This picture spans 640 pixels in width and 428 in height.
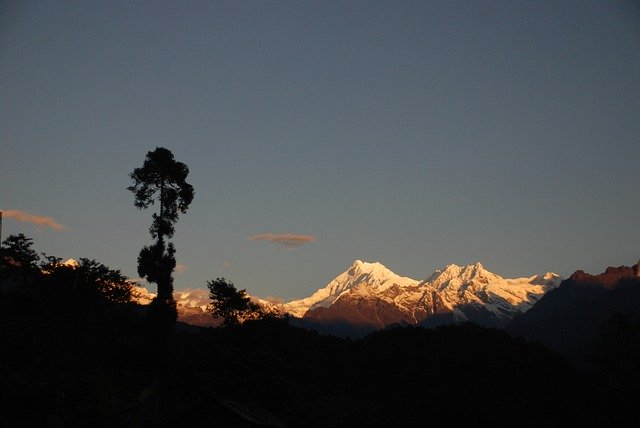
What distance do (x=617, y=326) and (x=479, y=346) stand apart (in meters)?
12.0

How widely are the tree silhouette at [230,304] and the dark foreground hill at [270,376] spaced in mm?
2332

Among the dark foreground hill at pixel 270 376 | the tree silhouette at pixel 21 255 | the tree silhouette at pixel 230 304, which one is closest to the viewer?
the dark foreground hill at pixel 270 376

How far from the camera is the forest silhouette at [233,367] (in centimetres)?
1938

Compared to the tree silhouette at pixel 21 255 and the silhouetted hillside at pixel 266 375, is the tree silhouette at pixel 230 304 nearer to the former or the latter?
the silhouetted hillside at pixel 266 375

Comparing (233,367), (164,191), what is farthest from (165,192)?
(233,367)

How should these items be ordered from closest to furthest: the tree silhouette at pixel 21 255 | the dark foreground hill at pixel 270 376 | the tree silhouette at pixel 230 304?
the dark foreground hill at pixel 270 376, the tree silhouette at pixel 21 255, the tree silhouette at pixel 230 304

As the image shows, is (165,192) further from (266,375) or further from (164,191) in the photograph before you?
(266,375)

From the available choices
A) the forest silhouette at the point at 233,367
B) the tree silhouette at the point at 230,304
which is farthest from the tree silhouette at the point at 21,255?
the tree silhouette at the point at 230,304

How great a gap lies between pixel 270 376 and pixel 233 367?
1.82 metres

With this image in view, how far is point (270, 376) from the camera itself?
2930 cm

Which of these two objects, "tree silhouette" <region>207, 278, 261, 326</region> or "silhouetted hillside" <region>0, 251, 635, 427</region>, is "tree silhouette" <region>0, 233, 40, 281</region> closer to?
"silhouetted hillside" <region>0, 251, 635, 427</region>

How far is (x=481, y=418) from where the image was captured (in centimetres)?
4350

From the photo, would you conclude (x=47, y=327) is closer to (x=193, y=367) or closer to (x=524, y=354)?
(x=193, y=367)

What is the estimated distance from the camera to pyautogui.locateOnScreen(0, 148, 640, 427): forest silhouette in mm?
19375
